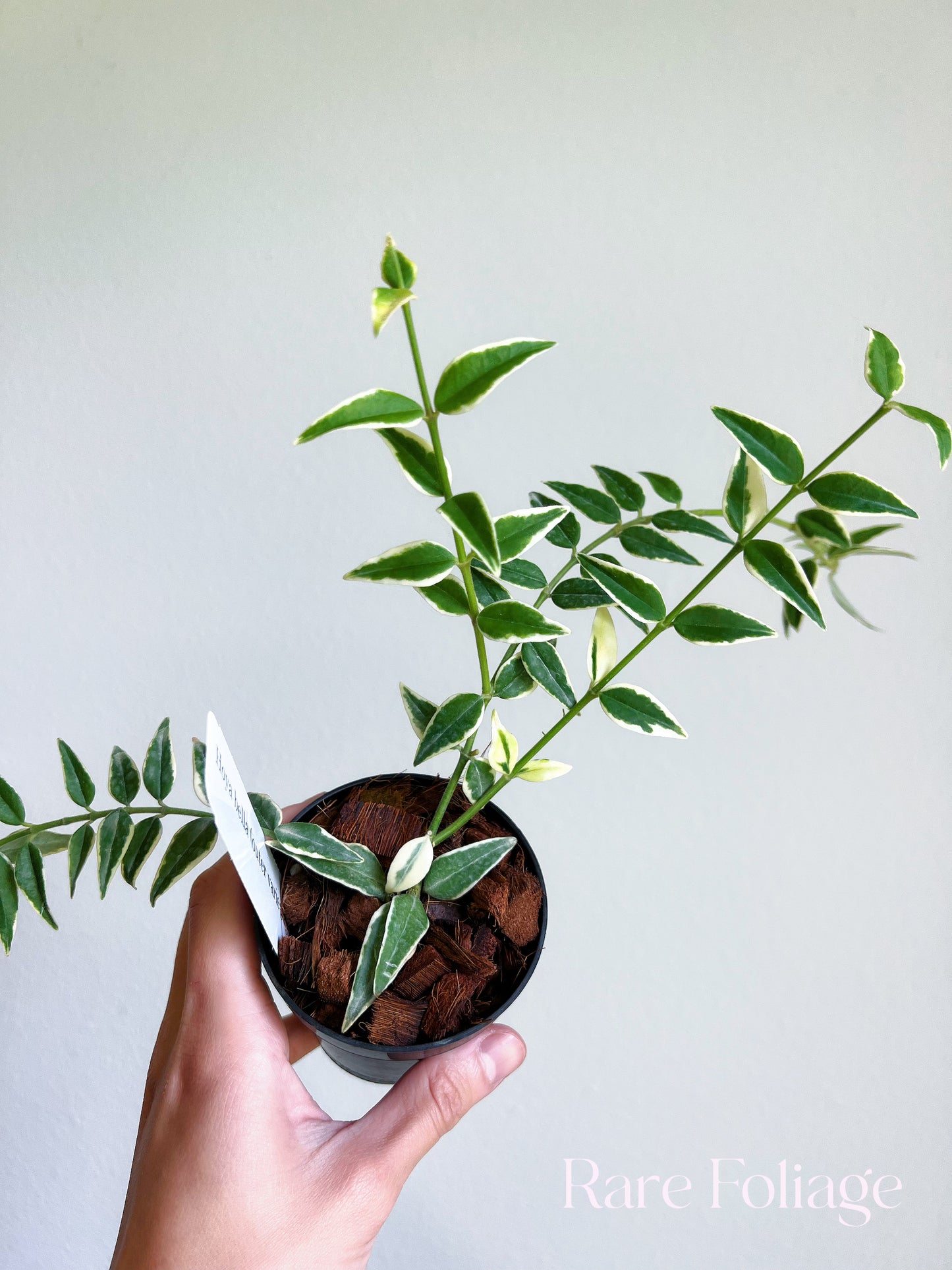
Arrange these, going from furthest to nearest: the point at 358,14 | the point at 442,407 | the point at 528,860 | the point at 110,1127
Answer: the point at 358,14 → the point at 110,1127 → the point at 528,860 → the point at 442,407

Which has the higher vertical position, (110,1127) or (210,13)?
(210,13)

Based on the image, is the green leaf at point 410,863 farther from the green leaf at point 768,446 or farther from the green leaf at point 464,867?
the green leaf at point 768,446

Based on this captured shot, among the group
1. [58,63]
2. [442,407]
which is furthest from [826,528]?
[58,63]

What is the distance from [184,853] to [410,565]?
0.30 meters

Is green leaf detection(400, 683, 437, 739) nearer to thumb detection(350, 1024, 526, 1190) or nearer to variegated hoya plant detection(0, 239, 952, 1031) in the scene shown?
variegated hoya plant detection(0, 239, 952, 1031)

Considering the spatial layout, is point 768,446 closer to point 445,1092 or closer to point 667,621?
point 667,621

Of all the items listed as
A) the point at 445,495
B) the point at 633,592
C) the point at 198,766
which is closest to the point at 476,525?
the point at 445,495

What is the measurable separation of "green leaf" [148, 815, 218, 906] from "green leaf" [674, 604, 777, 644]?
14.1 inches

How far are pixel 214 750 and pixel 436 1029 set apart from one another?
0.87 feet

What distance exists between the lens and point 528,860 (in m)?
0.71

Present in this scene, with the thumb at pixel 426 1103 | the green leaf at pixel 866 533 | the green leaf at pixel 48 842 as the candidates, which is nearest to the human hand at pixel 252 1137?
the thumb at pixel 426 1103

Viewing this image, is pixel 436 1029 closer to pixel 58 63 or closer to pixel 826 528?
pixel 826 528

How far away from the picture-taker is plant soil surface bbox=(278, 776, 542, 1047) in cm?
64

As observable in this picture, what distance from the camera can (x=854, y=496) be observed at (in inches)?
20.4
